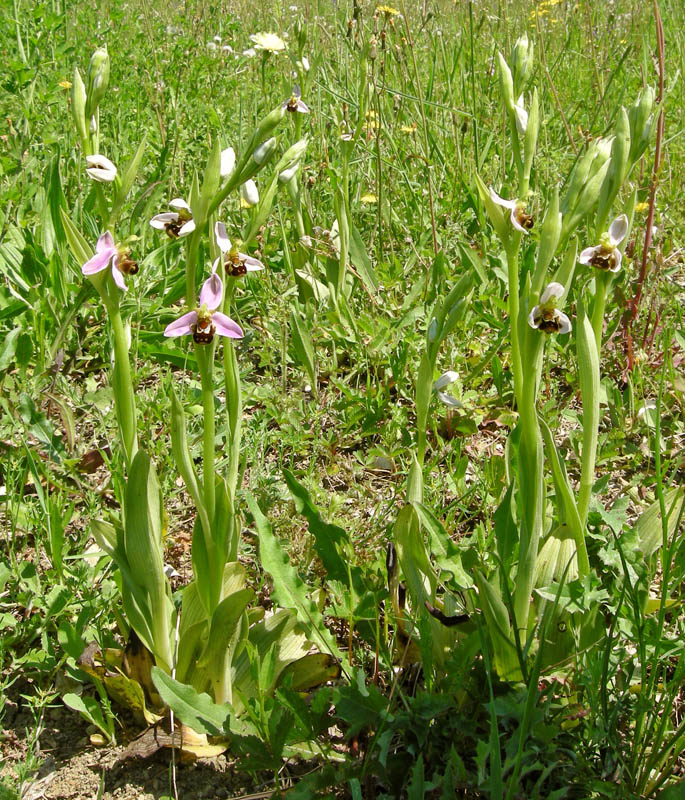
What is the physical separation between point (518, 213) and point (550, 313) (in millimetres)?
210

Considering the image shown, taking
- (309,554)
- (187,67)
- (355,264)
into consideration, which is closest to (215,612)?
(309,554)

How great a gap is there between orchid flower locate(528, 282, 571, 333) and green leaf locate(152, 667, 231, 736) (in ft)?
2.86

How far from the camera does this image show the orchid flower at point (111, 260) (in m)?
1.25

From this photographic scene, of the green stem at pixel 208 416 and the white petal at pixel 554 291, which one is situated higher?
→ the white petal at pixel 554 291

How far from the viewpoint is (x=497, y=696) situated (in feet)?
4.45

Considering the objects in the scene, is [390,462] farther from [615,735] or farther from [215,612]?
[615,735]

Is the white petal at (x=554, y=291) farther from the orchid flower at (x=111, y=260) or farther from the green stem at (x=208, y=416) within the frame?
the orchid flower at (x=111, y=260)

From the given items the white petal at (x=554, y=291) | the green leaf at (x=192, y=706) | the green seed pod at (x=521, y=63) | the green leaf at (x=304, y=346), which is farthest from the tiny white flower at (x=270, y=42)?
the green leaf at (x=192, y=706)

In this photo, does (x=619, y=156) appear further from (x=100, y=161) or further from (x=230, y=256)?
(x=100, y=161)

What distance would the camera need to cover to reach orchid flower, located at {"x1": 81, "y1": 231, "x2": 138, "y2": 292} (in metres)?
1.25

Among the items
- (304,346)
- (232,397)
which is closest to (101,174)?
(232,397)

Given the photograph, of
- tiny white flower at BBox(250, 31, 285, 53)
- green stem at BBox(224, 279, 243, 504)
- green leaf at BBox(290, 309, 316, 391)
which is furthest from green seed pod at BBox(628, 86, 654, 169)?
tiny white flower at BBox(250, 31, 285, 53)

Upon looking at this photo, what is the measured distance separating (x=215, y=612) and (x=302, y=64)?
7.59 feet

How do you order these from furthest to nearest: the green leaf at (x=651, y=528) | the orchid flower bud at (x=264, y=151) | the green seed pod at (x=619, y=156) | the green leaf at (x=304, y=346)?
the green leaf at (x=304, y=346) < the green leaf at (x=651, y=528) < the green seed pod at (x=619, y=156) < the orchid flower bud at (x=264, y=151)
